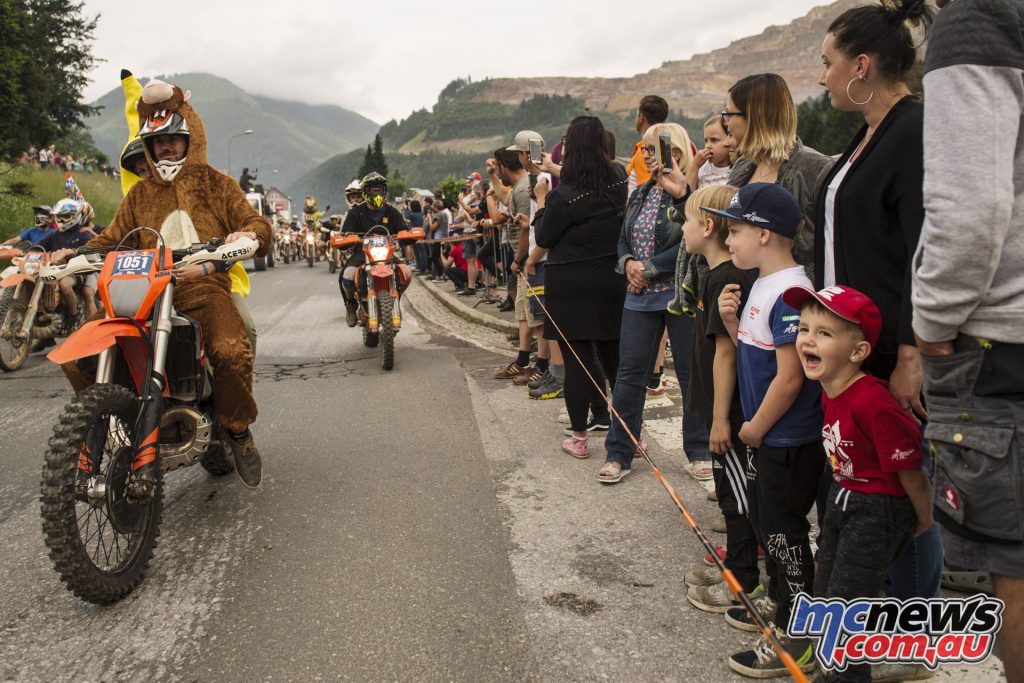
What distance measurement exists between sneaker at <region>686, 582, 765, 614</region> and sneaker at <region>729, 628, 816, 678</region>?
1.20 feet

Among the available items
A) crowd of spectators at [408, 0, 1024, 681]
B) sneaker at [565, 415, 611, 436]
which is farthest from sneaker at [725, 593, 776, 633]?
sneaker at [565, 415, 611, 436]

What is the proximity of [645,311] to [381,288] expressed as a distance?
4.64 metres

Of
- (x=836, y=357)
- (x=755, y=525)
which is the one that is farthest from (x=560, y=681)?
(x=836, y=357)

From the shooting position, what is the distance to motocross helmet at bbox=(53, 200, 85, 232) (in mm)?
9352

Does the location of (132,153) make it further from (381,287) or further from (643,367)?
(381,287)

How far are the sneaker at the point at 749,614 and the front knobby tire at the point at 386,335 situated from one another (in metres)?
5.61

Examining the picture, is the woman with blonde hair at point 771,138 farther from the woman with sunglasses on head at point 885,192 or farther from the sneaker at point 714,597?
the sneaker at point 714,597

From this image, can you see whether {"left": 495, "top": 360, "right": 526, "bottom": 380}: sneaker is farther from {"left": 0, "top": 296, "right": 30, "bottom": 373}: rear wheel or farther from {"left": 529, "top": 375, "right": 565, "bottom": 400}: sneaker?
{"left": 0, "top": 296, "right": 30, "bottom": 373}: rear wheel

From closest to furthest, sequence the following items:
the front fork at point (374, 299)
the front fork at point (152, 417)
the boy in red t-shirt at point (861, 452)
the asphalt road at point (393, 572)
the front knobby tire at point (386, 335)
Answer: the boy in red t-shirt at point (861, 452) < the asphalt road at point (393, 572) < the front fork at point (152, 417) < the front knobby tire at point (386, 335) < the front fork at point (374, 299)

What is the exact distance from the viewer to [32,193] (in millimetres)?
25406

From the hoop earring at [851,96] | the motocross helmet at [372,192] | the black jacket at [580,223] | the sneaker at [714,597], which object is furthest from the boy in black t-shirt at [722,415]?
the motocross helmet at [372,192]

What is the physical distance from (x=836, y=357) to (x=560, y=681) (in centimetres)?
135

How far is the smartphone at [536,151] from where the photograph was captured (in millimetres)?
5965

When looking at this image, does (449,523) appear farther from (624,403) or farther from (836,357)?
(836,357)
